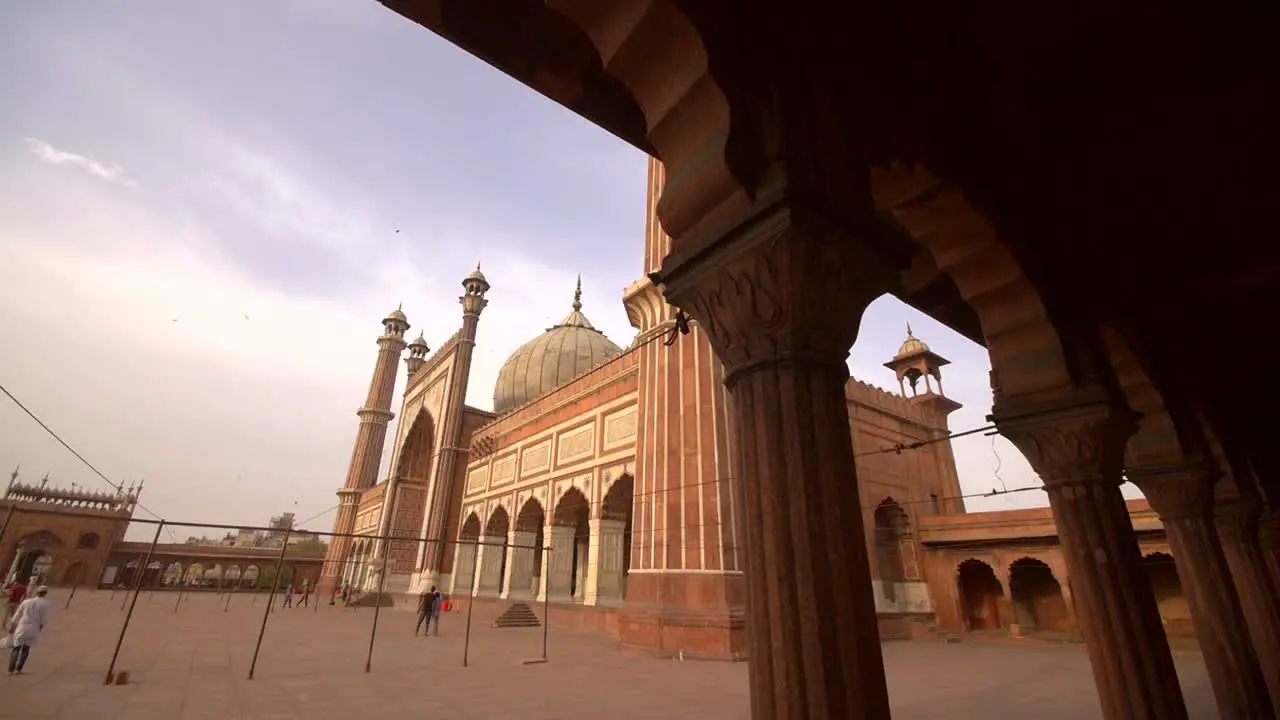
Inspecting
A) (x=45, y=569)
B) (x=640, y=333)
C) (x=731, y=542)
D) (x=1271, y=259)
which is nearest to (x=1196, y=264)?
(x=1271, y=259)

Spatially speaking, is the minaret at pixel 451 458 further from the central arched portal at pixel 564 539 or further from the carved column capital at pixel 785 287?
the carved column capital at pixel 785 287

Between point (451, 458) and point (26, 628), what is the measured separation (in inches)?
600

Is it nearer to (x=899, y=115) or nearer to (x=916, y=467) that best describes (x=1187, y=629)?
(x=916, y=467)

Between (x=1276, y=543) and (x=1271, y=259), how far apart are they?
463cm

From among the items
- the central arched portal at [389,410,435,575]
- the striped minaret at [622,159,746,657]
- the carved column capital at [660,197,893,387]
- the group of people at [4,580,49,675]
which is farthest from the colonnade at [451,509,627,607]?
the carved column capital at [660,197,893,387]

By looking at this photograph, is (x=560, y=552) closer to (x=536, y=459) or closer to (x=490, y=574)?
(x=536, y=459)

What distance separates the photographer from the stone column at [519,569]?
16.7m

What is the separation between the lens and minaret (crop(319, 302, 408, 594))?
30016mm

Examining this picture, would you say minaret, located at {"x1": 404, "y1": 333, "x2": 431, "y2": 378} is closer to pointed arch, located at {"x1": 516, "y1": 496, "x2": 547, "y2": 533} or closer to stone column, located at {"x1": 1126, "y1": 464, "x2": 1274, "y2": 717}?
pointed arch, located at {"x1": 516, "y1": 496, "x2": 547, "y2": 533}

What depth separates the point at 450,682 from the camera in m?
6.72

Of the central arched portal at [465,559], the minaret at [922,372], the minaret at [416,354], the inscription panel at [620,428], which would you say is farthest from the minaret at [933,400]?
the minaret at [416,354]

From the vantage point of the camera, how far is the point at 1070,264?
3561 mm

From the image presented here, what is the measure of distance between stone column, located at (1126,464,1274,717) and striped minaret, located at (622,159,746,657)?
5.18 m

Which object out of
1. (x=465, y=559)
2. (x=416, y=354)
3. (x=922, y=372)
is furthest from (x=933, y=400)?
(x=416, y=354)
